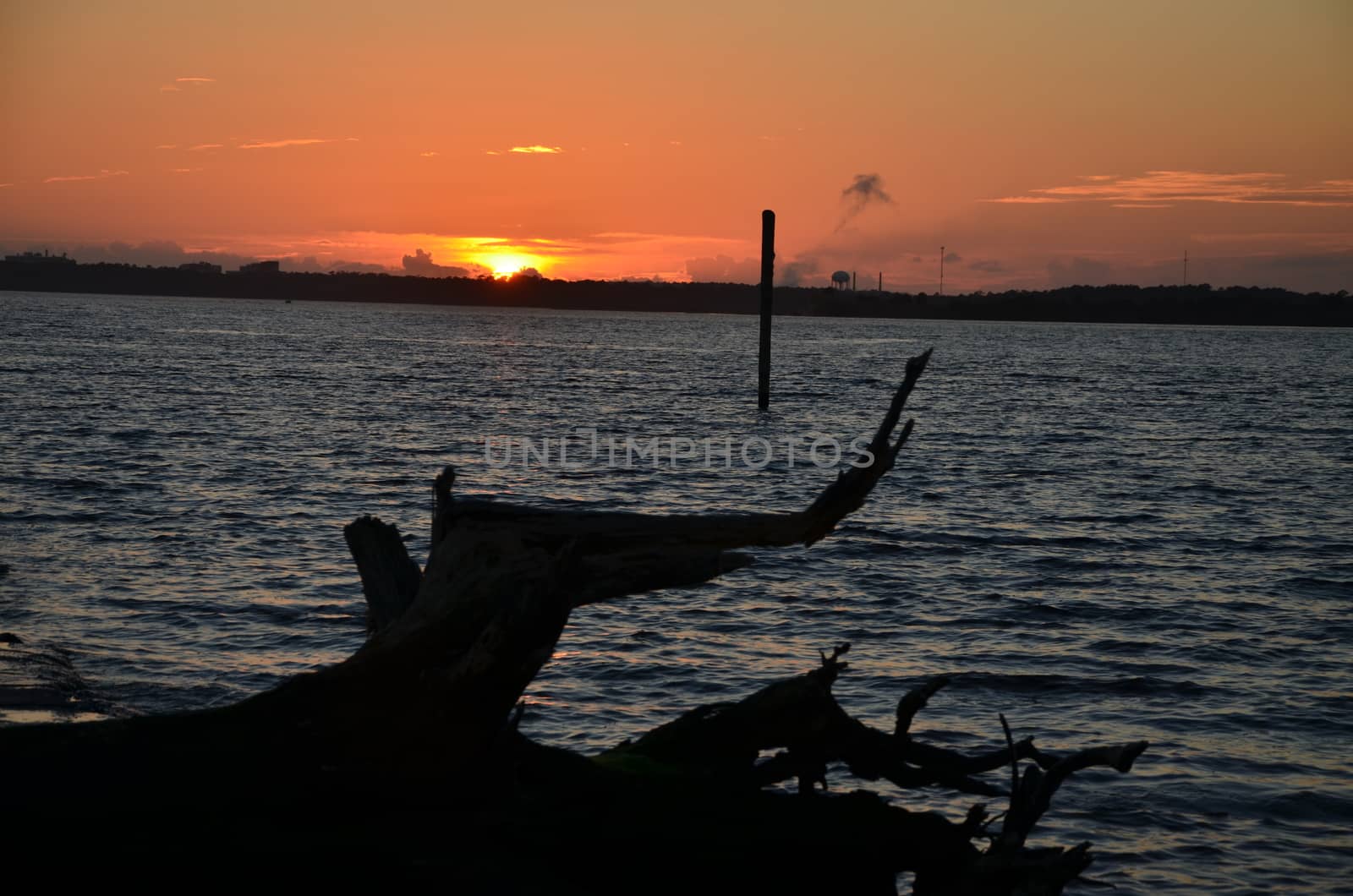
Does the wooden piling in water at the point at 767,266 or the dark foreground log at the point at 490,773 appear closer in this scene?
the dark foreground log at the point at 490,773

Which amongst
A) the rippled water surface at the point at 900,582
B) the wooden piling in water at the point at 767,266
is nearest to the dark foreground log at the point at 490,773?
the rippled water surface at the point at 900,582

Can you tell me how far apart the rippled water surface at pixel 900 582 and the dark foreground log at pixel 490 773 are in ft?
11.9

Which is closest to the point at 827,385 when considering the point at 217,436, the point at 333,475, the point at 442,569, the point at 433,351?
the point at 217,436

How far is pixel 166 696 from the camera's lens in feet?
36.7

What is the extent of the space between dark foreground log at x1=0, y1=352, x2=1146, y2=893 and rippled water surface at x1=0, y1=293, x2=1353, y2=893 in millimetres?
3634

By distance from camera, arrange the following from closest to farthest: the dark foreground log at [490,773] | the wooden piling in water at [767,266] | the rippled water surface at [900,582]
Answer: the dark foreground log at [490,773] → the rippled water surface at [900,582] → the wooden piling in water at [767,266]

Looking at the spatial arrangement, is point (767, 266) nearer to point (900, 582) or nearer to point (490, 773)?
point (900, 582)

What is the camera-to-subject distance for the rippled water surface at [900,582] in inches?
412

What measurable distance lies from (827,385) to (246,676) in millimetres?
56360

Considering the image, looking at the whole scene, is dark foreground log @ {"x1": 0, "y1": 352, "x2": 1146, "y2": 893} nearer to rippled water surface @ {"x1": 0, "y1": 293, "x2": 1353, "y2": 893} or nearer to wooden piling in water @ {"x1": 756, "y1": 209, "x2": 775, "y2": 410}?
rippled water surface @ {"x1": 0, "y1": 293, "x2": 1353, "y2": 893}

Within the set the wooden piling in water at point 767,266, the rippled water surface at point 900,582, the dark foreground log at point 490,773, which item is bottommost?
the rippled water surface at point 900,582

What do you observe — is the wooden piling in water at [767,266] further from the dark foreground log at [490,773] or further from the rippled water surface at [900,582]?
the dark foreground log at [490,773]

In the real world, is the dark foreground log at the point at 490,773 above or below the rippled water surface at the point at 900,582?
above

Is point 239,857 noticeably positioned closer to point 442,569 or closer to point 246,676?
point 442,569
